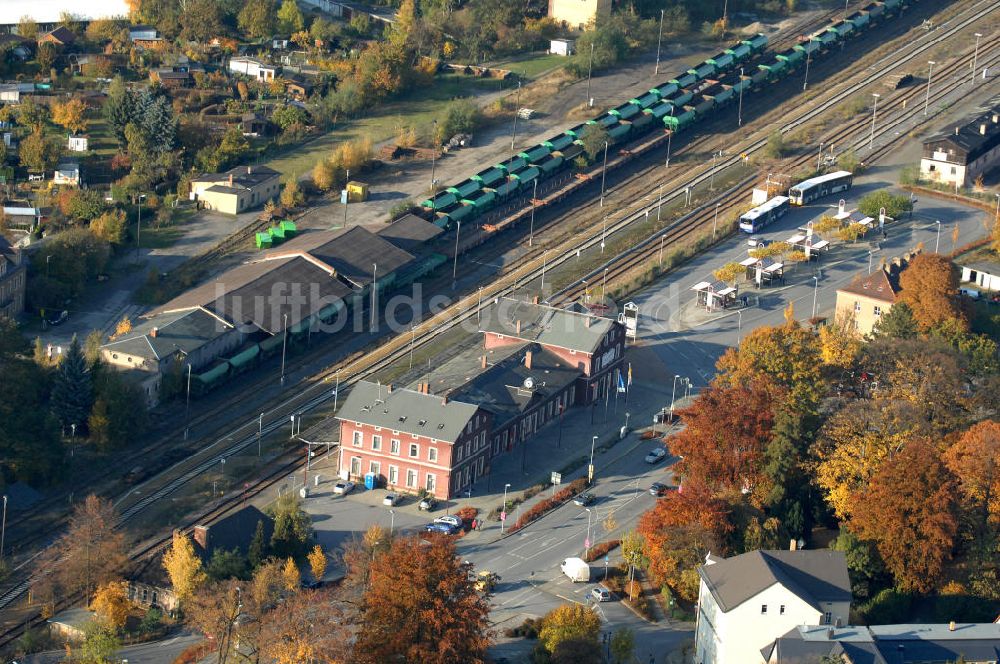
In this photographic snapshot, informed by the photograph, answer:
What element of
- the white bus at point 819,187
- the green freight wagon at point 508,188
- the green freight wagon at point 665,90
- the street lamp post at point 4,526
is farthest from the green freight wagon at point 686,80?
the street lamp post at point 4,526

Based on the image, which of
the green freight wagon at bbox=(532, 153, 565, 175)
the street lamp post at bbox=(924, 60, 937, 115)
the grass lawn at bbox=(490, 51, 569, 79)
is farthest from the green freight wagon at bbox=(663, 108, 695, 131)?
→ the street lamp post at bbox=(924, 60, 937, 115)

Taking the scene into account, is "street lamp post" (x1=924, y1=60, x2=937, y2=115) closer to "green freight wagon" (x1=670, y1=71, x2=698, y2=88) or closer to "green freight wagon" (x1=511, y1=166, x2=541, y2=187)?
"green freight wagon" (x1=670, y1=71, x2=698, y2=88)

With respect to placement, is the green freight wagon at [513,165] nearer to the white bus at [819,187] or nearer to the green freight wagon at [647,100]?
the green freight wagon at [647,100]

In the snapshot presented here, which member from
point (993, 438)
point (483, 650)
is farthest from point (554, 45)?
point (483, 650)

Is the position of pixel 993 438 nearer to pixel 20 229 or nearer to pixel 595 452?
pixel 595 452

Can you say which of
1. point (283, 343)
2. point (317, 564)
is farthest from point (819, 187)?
point (317, 564)

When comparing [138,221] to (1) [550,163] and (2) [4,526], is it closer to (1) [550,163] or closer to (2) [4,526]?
(1) [550,163]
